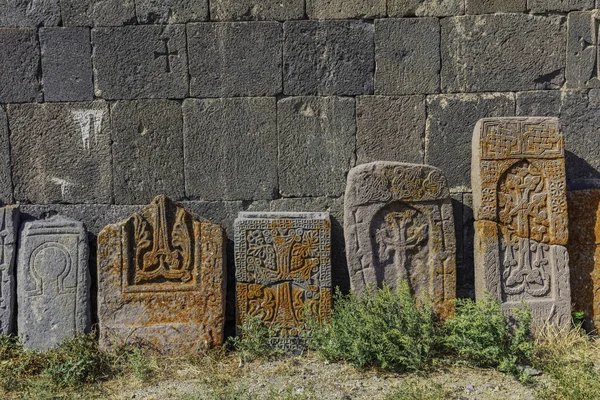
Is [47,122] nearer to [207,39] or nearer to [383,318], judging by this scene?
[207,39]

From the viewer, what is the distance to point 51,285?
422 cm

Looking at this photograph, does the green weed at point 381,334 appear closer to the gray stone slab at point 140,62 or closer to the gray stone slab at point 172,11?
the gray stone slab at point 140,62

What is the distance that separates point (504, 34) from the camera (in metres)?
4.60

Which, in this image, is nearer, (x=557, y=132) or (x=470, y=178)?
(x=557, y=132)

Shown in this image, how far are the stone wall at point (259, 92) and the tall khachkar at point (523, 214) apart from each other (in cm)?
40

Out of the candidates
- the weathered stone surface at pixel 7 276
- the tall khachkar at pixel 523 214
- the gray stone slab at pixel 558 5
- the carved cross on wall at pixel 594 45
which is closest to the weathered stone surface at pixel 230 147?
the weathered stone surface at pixel 7 276

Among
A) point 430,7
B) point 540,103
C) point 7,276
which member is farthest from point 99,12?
point 540,103

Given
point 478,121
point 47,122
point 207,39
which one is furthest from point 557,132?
point 47,122

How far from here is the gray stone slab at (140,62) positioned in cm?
458

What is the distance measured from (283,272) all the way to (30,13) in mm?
2790

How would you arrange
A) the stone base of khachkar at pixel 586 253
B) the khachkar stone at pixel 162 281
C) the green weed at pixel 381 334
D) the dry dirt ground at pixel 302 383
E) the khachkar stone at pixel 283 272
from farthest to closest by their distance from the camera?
the stone base of khachkar at pixel 586 253, the khachkar stone at pixel 283 272, the khachkar stone at pixel 162 281, the green weed at pixel 381 334, the dry dirt ground at pixel 302 383

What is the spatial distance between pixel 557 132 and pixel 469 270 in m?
1.24

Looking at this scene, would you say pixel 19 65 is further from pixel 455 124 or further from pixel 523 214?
pixel 523 214

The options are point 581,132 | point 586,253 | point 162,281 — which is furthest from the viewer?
point 581,132
